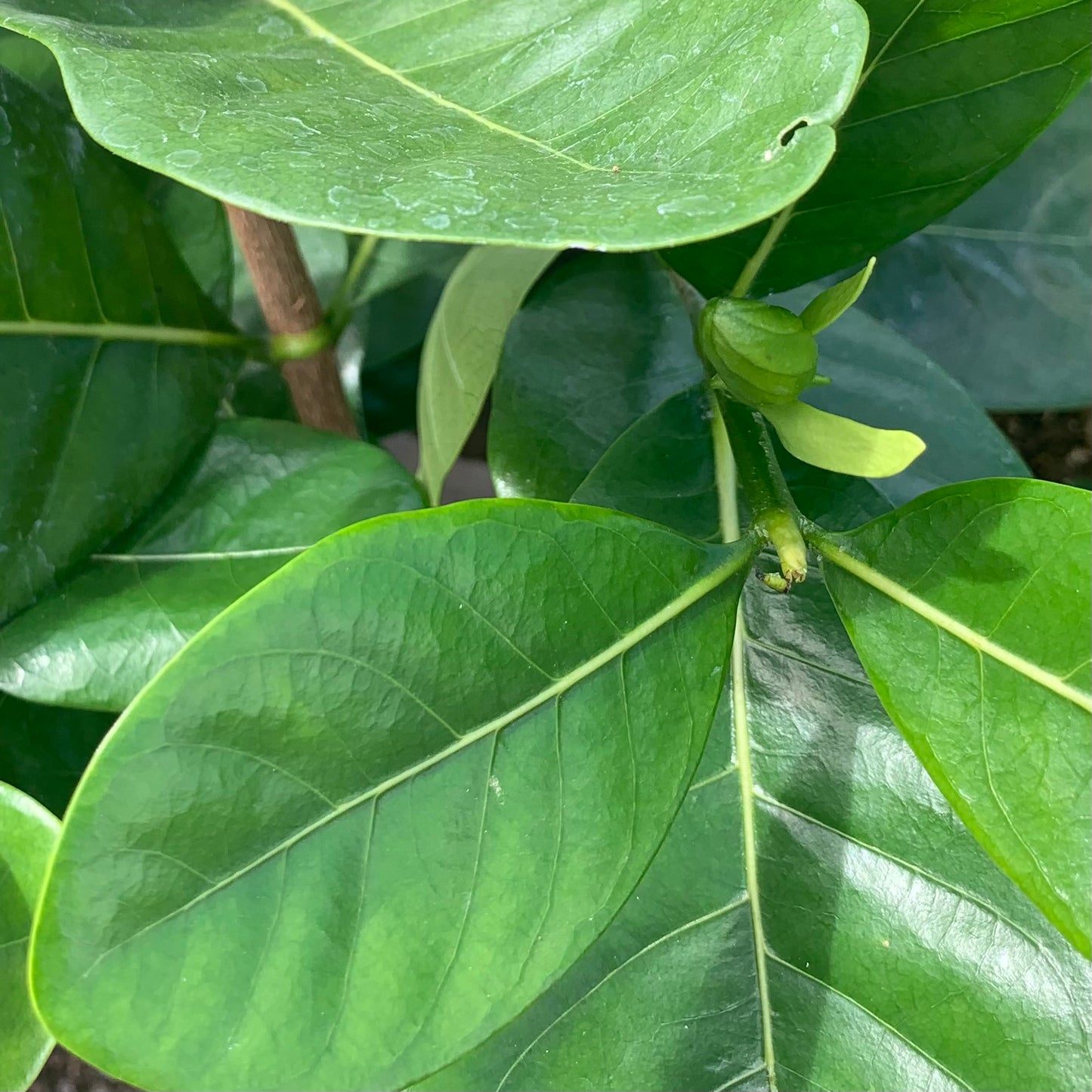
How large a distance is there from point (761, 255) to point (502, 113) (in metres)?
0.22

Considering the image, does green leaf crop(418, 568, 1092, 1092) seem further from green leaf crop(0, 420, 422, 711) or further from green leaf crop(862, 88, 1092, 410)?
green leaf crop(862, 88, 1092, 410)

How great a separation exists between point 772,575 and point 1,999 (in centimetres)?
46

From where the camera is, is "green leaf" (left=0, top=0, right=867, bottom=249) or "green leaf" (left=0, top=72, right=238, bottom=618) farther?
"green leaf" (left=0, top=72, right=238, bottom=618)

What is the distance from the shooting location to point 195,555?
533mm

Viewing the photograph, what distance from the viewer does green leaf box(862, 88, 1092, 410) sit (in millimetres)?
790

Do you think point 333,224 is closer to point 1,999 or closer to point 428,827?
point 428,827

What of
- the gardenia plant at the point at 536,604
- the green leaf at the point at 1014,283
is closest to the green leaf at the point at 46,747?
the gardenia plant at the point at 536,604

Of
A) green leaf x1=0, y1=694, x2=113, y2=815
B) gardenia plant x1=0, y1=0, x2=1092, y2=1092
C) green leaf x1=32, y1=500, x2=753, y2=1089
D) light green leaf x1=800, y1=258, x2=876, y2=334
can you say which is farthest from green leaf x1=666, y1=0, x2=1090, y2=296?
green leaf x1=0, y1=694, x2=113, y2=815

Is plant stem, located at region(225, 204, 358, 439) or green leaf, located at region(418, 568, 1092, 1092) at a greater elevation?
plant stem, located at region(225, 204, 358, 439)

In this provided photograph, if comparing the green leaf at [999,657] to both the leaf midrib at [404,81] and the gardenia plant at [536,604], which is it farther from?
the leaf midrib at [404,81]

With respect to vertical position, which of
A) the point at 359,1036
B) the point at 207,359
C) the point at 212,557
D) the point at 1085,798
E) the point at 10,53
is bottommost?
the point at 359,1036

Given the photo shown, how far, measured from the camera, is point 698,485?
54cm

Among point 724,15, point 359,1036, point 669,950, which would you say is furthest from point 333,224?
point 669,950

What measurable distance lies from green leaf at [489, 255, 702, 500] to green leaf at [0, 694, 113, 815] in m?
0.35
